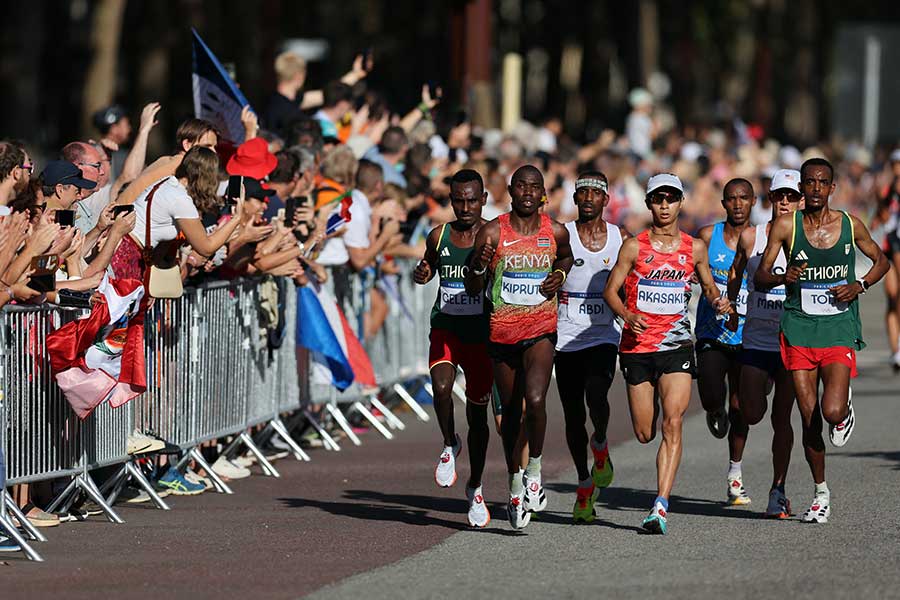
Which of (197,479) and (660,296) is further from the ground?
(660,296)

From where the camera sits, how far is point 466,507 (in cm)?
1207

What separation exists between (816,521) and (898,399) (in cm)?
699

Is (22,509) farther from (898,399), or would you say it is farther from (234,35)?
(234,35)

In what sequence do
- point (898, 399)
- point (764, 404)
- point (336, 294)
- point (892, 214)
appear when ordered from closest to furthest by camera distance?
point (764, 404) < point (336, 294) < point (898, 399) < point (892, 214)

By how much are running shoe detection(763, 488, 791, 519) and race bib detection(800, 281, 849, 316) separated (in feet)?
3.28

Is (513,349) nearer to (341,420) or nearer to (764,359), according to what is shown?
(764,359)

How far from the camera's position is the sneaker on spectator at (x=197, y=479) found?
12.7 m

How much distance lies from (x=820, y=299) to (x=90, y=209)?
13.9 feet

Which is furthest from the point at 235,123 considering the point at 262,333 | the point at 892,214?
the point at 892,214

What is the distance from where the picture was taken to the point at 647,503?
12.2 m

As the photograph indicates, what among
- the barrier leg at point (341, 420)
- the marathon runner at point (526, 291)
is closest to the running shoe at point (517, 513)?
the marathon runner at point (526, 291)

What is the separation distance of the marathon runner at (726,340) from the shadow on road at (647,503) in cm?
18

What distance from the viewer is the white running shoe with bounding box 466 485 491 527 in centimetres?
1112

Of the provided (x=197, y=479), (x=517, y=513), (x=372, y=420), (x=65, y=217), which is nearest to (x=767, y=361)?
(x=517, y=513)
